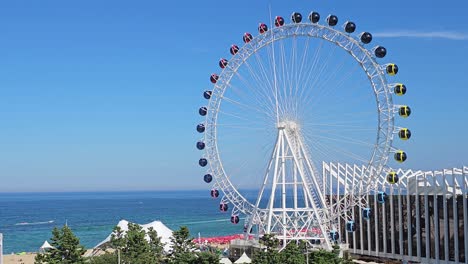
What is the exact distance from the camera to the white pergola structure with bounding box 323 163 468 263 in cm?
4962

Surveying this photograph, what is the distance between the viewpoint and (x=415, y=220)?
179ft

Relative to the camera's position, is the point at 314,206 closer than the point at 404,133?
No

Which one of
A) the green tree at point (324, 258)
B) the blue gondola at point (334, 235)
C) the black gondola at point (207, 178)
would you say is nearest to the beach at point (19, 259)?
the black gondola at point (207, 178)

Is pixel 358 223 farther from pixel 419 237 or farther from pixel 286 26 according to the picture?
pixel 286 26

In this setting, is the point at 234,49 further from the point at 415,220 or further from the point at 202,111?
the point at 415,220

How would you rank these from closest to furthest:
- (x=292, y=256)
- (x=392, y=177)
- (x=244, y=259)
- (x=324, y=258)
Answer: (x=292, y=256)
(x=324, y=258)
(x=392, y=177)
(x=244, y=259)

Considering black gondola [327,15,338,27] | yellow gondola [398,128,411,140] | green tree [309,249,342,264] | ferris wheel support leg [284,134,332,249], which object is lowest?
green tree [309,249,342,264]

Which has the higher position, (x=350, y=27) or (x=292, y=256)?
(x=350, y=27)

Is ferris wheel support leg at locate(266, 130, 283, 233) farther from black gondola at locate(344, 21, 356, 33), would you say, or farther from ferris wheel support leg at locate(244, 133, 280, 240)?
black gondola at locate(344, 21, 356, 33)

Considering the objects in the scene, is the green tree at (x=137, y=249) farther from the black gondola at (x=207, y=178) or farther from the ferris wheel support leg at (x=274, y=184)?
the ferris wheel support leg at (x=274, y=184)

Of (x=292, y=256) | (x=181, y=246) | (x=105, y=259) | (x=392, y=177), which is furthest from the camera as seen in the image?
(x=392, y=177)

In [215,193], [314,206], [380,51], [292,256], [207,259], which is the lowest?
[207,259]

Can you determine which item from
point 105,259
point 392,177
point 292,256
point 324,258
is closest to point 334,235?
point 392,177

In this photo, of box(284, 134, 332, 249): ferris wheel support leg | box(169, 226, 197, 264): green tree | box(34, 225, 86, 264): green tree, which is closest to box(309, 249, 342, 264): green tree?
box(169, 226, 197, 264): green tree
